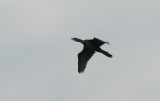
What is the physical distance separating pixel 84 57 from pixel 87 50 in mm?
960

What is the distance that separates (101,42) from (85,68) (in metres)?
3.89

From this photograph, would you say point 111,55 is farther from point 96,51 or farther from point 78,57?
point 78,57

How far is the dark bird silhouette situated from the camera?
41.1m

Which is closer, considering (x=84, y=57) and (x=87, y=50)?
(x=84, y=57)

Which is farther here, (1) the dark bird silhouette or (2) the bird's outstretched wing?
(2) the bird's outstretched wing

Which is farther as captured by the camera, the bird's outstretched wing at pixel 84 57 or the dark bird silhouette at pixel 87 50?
the bird's outstretched wing at pixel 84 57

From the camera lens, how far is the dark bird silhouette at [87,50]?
4112 cm

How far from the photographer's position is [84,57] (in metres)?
44.4

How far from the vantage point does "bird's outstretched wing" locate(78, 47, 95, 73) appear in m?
43.8

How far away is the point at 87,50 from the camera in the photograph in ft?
148

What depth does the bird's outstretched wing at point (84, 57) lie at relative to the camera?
43.8 metres

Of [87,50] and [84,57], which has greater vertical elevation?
[87,50]

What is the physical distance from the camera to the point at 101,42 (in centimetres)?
4091

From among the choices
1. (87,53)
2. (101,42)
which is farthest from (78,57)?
A: (101,42)
